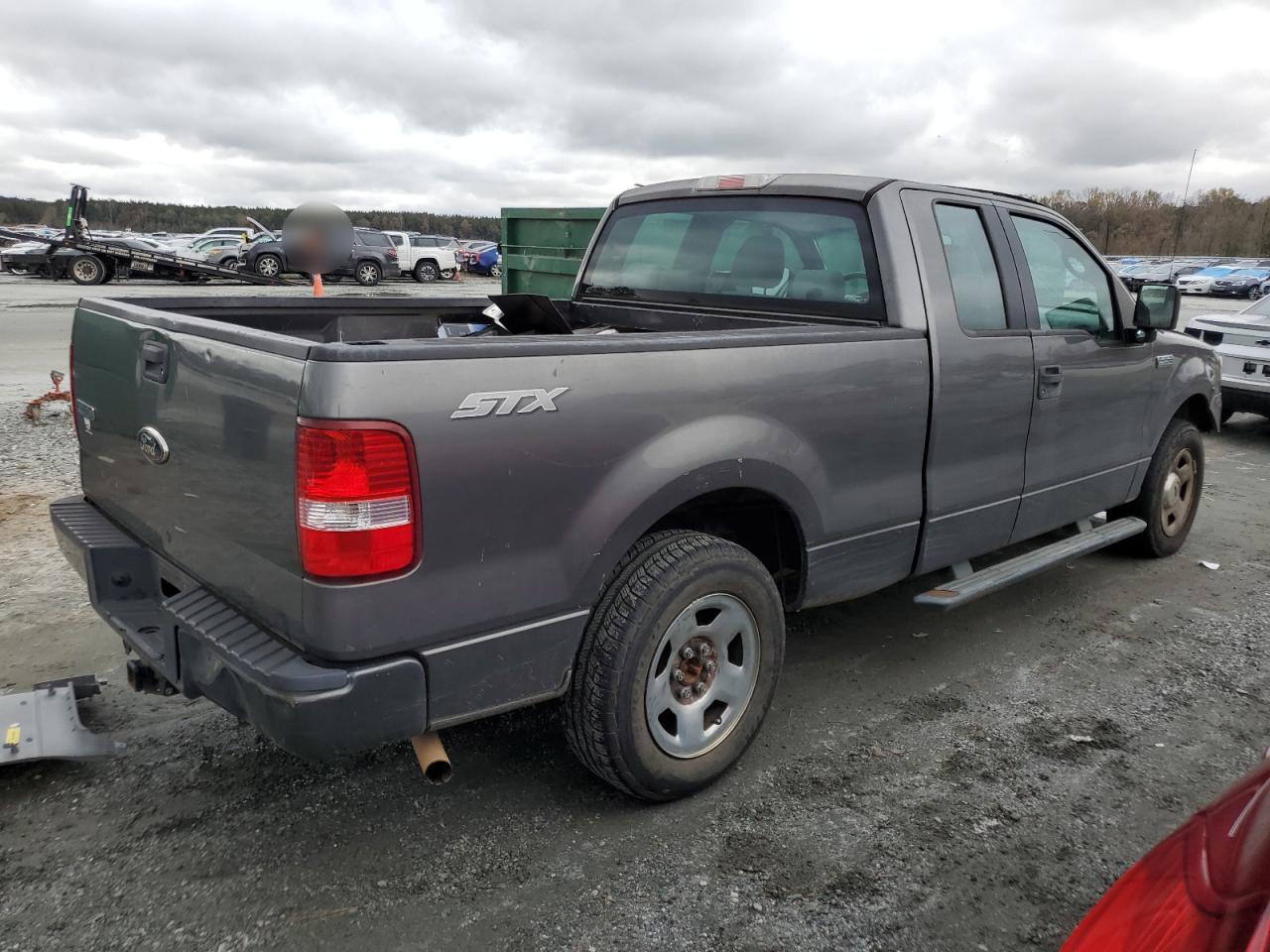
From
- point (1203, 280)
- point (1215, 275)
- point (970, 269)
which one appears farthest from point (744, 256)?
point (1215, 275)

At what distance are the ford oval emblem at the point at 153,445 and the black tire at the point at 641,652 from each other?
129 centimetres

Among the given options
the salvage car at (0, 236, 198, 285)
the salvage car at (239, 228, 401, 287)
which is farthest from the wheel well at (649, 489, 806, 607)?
the salvage car at (0, 236, 198, 285)

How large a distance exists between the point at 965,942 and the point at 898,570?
146 centimetres

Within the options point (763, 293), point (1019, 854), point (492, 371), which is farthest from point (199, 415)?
point (1019, 854)

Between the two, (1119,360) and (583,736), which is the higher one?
(1119,360)

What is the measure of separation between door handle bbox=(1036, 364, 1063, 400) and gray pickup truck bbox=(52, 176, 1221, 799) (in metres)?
0.02

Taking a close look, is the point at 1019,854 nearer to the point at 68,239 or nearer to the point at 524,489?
the point at 524,489

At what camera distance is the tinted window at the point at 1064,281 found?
4.09 m

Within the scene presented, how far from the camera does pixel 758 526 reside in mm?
3311

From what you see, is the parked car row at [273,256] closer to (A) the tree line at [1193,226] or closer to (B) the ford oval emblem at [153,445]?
(B) the ford oval emblem at [153,445]

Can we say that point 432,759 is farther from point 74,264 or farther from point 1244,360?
point 74,264

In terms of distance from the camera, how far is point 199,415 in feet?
7.97

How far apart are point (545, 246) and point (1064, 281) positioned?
523cm

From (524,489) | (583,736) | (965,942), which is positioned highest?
(524,489)
